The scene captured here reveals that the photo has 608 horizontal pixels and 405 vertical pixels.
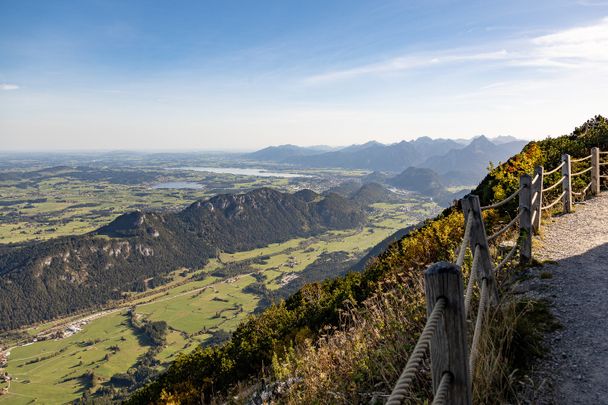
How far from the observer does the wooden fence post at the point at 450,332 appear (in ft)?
7.06

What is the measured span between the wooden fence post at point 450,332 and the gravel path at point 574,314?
2236 mm

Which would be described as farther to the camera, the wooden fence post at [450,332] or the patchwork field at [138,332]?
the patchwork field at [138,332]

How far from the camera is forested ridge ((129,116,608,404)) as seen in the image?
17.5ft

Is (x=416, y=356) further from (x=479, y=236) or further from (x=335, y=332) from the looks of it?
(x=335, y=332)

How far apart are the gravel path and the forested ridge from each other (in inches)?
61.4

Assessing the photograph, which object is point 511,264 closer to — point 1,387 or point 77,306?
point 1,387

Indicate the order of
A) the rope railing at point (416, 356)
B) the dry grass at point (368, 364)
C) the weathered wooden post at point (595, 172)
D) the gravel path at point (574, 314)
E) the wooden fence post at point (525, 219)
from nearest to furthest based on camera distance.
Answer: the rope railing at point (416, 356) < the gravel path at point (574, 314) < the dry grass at point (368, 364) < the wooden fence post at point (525, 219) < the weathered wooden post at point (595, 172)

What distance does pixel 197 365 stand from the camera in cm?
1631

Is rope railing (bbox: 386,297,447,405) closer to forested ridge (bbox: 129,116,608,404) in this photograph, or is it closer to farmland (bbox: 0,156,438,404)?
forested ridge (bbox: 129,116,608,404)

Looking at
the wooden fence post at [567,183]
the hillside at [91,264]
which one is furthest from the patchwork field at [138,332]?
the wooden fence post at [567,183]

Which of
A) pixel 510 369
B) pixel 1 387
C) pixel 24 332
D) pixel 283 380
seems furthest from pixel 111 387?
pixel 510 369

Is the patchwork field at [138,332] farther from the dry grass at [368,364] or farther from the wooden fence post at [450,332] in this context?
the wooden fence post at [450,332]

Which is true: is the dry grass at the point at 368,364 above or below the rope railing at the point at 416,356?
below

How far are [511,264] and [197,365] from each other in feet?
44.6
